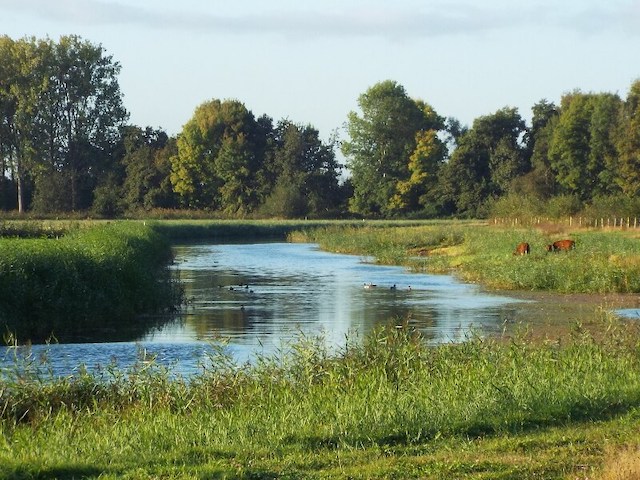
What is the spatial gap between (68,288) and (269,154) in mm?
79103

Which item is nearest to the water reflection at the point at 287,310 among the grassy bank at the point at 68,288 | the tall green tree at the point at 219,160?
the grassy bank at the point at 68,288

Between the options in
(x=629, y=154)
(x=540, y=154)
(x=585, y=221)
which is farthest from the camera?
(x=540, y=154)

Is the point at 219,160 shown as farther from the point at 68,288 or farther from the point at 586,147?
the point at 68,288

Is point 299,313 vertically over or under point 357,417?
under

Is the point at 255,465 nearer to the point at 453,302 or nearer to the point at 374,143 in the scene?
the point at 453,302

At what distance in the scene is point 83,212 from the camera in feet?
306

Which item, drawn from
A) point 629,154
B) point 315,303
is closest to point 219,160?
point 629,154

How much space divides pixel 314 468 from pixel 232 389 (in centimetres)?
479

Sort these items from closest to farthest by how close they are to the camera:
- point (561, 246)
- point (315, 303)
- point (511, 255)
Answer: point (315, 303) → point (561, 246) → point (511, 255)

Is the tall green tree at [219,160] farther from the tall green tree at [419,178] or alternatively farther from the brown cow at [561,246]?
the brown cow at [561,246]

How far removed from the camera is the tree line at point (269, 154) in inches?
3516

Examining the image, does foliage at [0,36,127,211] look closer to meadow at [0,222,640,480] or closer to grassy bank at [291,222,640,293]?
grassy bank at [291,222,640,293]

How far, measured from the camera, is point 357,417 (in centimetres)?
1105

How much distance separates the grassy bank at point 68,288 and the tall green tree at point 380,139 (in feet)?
235
